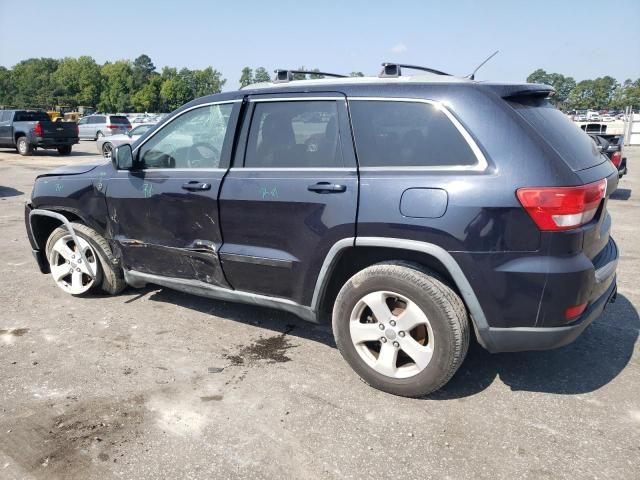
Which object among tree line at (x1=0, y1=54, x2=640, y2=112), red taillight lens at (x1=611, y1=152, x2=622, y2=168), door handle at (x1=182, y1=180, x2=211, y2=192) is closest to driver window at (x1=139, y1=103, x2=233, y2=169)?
door handle at (x1=182, y1=180, x2=211, y2=192)

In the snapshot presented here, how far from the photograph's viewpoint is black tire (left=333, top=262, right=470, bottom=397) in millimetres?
2848

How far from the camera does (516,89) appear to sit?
2.94 m

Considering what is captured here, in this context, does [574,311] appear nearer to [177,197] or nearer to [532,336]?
[532,336]

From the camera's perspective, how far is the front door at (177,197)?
371 centimetres

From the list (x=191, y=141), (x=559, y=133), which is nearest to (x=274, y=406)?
(x=191, y=141)

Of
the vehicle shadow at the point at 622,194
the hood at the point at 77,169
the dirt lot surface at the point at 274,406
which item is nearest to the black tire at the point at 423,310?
the dirt lot surface at the point at 274,406

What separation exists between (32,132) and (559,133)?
2145 centimetres

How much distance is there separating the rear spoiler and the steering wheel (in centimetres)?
187

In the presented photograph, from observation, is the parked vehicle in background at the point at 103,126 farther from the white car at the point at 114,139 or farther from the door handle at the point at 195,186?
the door handle at the point at 195,186

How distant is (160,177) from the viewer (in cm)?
395

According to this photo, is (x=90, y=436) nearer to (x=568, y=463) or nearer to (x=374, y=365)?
(x=374, y=365)

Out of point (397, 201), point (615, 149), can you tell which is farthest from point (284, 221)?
point (615, 149)

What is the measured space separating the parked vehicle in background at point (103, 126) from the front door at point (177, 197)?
25.3 meters

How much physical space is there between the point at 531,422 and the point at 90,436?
93.3 inches
